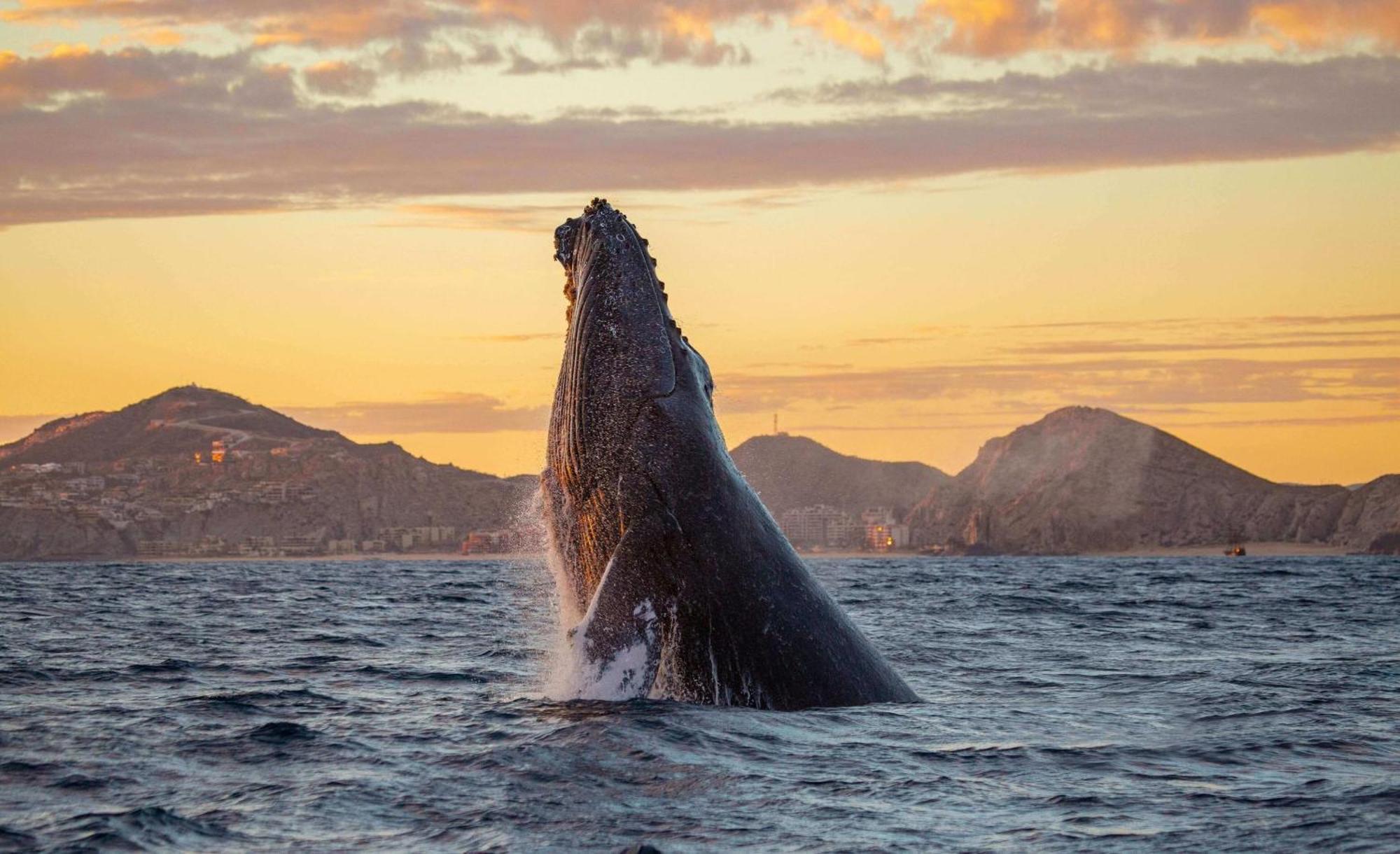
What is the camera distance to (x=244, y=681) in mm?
12234

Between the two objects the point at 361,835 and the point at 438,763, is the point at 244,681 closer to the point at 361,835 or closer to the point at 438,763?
the point at 438,763

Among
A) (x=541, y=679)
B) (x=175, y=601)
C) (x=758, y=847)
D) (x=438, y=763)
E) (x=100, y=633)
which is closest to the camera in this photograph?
(x=758, y=847)

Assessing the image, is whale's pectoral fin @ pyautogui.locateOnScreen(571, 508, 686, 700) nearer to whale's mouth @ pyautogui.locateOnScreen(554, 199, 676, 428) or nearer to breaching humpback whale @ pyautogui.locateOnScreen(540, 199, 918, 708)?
breaching humpback whale @ pyautogui.locateOnScreen(540, 199, 918, 708)

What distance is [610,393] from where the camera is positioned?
8414 mm

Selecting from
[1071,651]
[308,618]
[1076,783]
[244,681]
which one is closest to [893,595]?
[308,618]

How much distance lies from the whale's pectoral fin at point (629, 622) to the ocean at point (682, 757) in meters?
0.14

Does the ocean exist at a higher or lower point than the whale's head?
lower

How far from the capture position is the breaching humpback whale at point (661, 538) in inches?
312

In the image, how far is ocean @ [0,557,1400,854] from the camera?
6340 millimetres

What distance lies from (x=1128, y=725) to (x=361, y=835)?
201 inches

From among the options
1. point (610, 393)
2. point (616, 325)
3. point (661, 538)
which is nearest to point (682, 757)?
→ point (661, 538)

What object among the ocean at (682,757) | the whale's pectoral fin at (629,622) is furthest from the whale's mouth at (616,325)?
the ocean at (682,757)

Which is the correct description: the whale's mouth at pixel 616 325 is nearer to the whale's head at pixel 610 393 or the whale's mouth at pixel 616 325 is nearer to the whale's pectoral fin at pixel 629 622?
the whale's head at pixel 610 393

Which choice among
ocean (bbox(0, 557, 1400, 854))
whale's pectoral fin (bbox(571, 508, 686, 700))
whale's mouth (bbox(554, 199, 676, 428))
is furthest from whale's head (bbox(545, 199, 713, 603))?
ocean (bbox(0, 557, 1400, 854))
